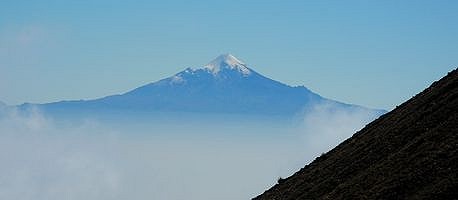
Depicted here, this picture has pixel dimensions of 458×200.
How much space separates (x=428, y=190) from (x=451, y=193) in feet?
5.36

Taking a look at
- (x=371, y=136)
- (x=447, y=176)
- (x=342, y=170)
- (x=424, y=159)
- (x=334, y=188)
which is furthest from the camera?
(x=371, y=136)

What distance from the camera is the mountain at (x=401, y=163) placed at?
32.0 meters

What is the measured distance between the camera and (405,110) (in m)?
53.2

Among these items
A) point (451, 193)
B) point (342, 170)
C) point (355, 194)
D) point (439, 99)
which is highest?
point (439, 99)

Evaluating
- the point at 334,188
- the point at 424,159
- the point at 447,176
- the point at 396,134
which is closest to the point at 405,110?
the point at 396,134

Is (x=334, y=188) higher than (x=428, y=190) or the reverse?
higher

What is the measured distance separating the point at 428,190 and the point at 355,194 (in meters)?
5.78

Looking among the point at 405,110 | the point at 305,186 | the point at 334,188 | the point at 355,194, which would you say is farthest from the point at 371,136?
the point at 355,194

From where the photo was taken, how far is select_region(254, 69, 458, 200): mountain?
32.0 metres

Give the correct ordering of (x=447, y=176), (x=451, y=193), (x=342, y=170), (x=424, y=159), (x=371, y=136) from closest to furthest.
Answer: (x=451, y=193), (x=447, y=176), (x=424, y=159), (x=342, y=170), (x=371, y=136)

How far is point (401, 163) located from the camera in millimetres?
36125

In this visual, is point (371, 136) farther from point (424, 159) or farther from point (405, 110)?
point (424, 159)

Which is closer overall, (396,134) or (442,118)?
(442,118)

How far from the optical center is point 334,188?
1596 inches
